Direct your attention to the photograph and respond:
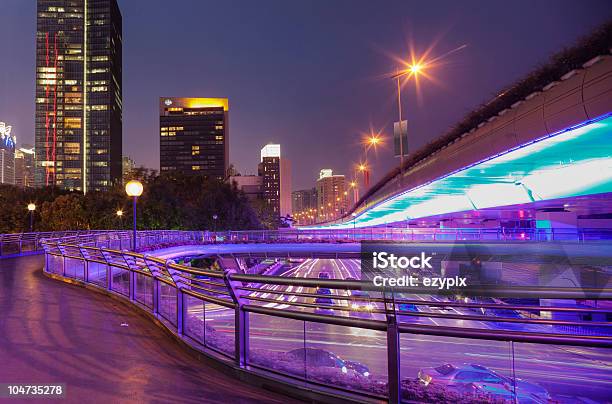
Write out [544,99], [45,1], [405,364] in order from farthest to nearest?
1. [45,1]
2. [544,99]
3. [405,364]

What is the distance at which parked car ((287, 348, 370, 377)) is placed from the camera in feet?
15.0

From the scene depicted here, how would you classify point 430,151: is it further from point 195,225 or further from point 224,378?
point 195,225

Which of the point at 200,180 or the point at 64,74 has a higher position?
the point at 64,74

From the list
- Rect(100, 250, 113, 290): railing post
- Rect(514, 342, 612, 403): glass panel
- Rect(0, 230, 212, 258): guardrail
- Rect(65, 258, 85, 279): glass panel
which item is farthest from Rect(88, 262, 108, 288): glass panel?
Rect(514, 342, 612, 403): glass panel

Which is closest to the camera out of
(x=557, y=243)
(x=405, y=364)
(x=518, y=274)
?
(x=405, y=364)

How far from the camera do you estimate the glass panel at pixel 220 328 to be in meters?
5.58

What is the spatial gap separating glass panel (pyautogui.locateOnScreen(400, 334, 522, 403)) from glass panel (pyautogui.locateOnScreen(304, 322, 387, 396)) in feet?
0.89

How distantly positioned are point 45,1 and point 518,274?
208821mm

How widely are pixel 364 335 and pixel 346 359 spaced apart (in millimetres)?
381

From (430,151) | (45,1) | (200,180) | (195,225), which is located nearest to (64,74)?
(45,1)

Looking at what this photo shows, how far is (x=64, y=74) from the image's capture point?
174 meters

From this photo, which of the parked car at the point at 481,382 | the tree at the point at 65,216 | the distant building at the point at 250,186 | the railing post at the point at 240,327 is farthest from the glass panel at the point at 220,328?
the distant building at the point at 250,186

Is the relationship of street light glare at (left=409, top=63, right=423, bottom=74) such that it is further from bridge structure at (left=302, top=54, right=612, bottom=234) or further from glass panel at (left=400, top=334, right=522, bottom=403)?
glass panel at (left=400, top=334, right=522, bottom=403)

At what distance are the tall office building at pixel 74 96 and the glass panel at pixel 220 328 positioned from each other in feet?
605
